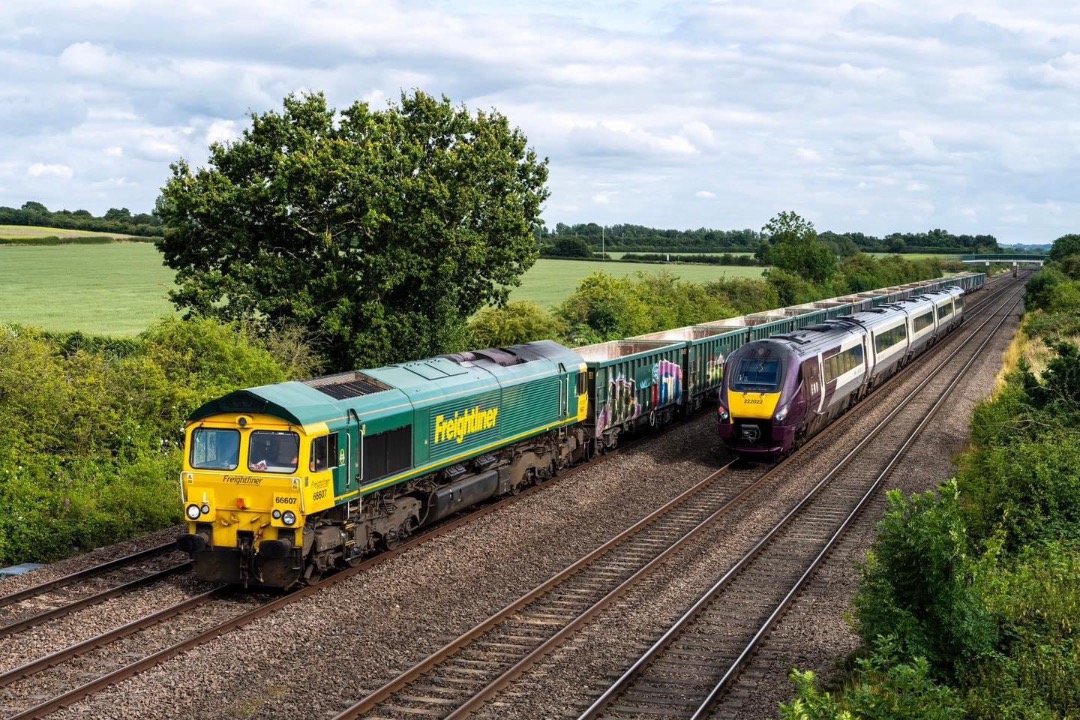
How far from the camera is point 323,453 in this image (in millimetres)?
15438

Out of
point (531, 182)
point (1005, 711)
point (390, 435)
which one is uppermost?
point (531, 182)

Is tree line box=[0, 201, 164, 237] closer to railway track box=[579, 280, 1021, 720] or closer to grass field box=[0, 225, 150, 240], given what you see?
grass field box=[0, 225, 150, 240]

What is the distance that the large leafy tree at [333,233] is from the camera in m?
31.3

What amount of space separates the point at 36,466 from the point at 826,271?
7726 cm

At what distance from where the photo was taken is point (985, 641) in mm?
11375

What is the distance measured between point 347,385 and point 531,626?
5.64 m

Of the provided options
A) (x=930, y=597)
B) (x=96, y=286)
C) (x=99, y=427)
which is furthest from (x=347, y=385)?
(x=96, y=286)

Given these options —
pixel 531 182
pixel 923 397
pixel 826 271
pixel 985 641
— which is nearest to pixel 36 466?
pixel 985 641

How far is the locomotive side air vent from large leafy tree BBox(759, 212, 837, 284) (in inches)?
2890

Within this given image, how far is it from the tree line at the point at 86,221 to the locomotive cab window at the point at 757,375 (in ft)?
305

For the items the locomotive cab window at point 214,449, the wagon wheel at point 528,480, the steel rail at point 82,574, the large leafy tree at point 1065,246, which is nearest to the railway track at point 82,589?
the steel rail at point 82,574

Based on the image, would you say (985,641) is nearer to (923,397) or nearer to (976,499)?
(976,499)

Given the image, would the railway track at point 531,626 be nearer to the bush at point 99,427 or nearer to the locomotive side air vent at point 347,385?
the locomotive side air vent at point 347,385

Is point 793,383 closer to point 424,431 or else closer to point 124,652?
point 424,431
